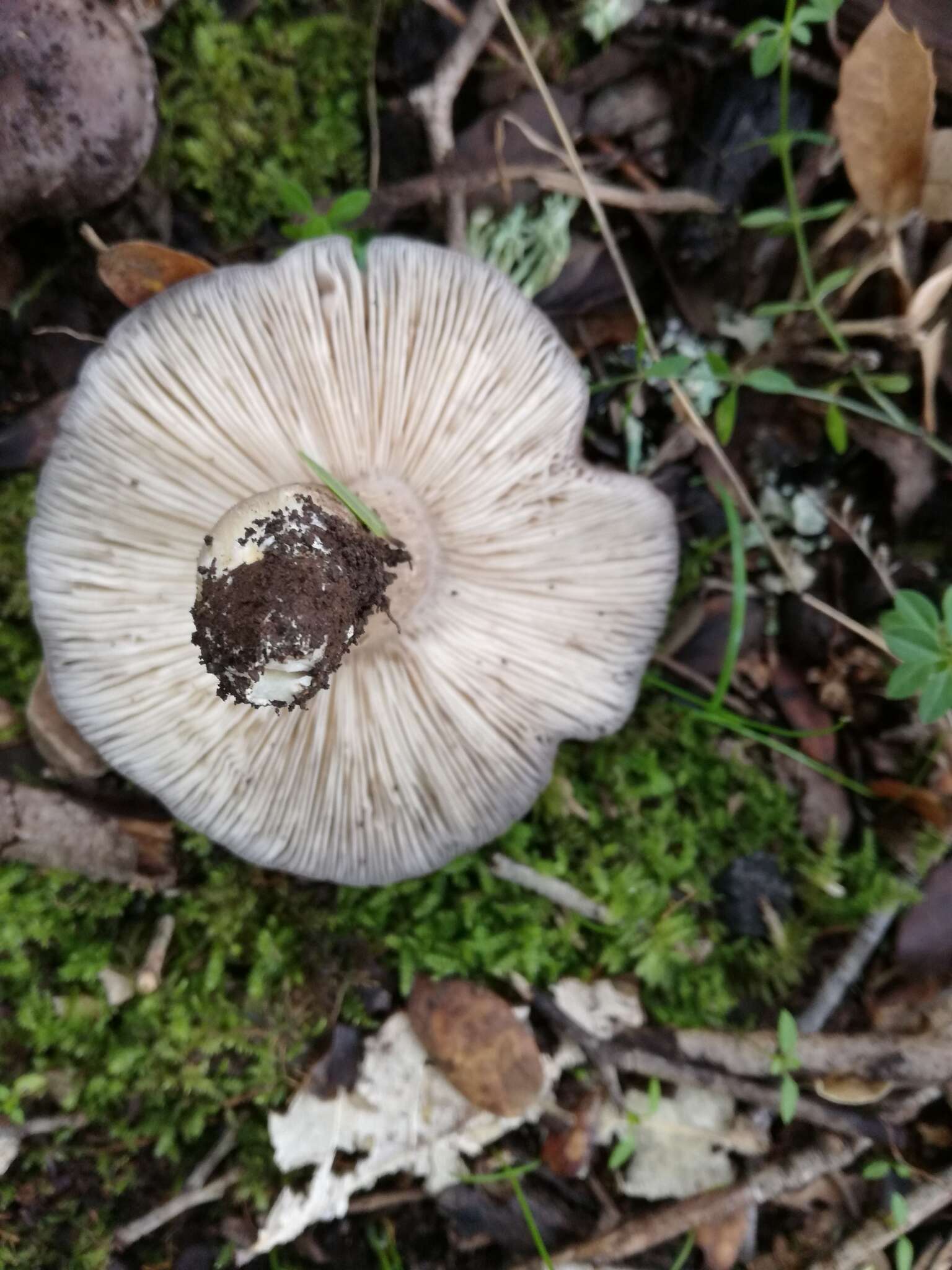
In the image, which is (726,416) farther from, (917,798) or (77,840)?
(77,840)

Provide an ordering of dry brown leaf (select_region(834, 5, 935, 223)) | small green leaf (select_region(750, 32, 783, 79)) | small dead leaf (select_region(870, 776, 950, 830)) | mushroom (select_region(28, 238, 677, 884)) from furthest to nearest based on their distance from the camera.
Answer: small dead leaf (select_region(870, 776, 950, 830)) → small green leaf (select_region(750, 32, 783, 79)) → dry brown leaf (select_region(834, 5, 935, 223)) → mushroom (select_region(28, 238, 677, 884))

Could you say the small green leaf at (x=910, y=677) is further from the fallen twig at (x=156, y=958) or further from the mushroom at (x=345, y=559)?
the fallen twig at (x=156, y=958)

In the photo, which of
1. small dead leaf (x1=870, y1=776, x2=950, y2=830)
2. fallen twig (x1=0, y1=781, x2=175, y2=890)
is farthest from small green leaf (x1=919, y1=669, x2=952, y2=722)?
fallen twig (x1=0, y1=781, x2=175, y2=890)

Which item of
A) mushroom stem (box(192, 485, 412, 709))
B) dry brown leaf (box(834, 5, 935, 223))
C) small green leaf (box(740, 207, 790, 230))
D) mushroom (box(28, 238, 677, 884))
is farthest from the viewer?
small green leaf (box(740, 207, 790, 230))

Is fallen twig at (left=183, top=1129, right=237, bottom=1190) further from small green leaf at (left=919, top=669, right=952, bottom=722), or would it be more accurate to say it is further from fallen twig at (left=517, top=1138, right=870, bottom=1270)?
small green leaf at (left=919, top=669, right=952, bottom=722)

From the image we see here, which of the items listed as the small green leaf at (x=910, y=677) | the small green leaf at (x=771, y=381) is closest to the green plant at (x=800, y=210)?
the small green leaf at (x=771, y=381)

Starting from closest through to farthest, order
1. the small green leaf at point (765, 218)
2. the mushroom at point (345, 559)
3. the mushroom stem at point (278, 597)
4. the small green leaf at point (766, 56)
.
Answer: the mushroom stem at point (278, 597)
the mushroom at point (345, 559)
the small green leaf at point (766, 56)
the small green leaf at point (765, 218)
